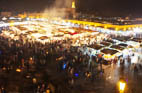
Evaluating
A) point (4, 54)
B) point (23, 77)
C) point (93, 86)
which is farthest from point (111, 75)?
point (4, 54)

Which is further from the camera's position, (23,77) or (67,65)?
(67,65)

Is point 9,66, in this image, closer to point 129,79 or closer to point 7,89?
point 7,89

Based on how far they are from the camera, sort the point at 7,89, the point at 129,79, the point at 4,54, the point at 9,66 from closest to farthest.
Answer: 1. the point at 7,89
2. the point at 129,79
3. the point at 9,66
4. the point at 4,54

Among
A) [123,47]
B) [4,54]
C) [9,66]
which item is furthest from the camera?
[123,47]

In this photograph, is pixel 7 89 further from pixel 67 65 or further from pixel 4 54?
pixel 4 54

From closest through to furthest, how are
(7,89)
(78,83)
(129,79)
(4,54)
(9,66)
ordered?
(7,89) → (78,83) → (129,79) → (9,66) → (4,54)

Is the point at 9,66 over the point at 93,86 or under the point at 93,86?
over

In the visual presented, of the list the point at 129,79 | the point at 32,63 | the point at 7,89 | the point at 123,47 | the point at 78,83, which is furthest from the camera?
the point at 123,47

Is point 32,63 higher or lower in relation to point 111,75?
higher

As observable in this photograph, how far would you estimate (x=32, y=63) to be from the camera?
1170cm

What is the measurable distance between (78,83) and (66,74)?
4.74 feet

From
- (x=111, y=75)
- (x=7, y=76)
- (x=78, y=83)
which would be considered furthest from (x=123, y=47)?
(x=7, y=76)

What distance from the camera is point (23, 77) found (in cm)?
964

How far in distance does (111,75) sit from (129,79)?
4.15 feet
